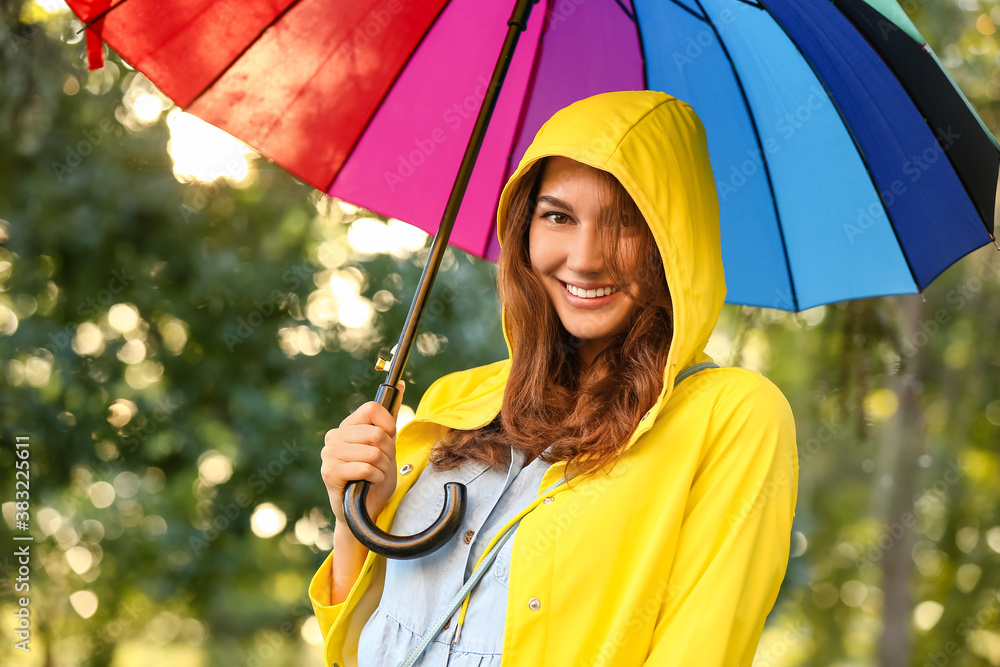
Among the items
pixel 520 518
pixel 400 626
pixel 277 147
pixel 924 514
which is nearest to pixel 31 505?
pixel 277 147

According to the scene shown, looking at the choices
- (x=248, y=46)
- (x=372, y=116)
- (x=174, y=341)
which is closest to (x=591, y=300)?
(x=372, y=116)

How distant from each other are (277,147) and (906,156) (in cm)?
166

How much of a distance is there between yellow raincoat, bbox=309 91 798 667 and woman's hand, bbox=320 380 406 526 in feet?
1.18

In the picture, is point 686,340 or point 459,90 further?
point 459,90

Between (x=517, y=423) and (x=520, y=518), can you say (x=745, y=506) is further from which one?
(x=517, y=423)

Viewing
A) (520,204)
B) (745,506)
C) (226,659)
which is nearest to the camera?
(745,506)

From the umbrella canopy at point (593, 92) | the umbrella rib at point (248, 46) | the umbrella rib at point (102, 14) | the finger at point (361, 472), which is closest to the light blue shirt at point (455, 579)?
the finger at point (361, 472)

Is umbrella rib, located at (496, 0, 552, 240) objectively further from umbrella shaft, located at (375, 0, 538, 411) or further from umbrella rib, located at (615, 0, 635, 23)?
umbrella shaft, located at (375, 0, 538, 411)

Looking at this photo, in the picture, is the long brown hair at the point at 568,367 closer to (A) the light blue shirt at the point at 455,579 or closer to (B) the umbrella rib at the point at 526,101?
(A) the light blue shirt at the point at 455,579

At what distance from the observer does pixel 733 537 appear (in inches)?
59.3

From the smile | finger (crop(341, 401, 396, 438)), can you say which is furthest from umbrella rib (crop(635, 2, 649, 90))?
finger (crop(341, 401, 396, 438))

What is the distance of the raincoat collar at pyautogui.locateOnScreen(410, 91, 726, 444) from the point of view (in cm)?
173

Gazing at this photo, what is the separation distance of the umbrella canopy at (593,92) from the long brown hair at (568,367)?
0.49 metres

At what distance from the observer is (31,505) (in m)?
3.99
